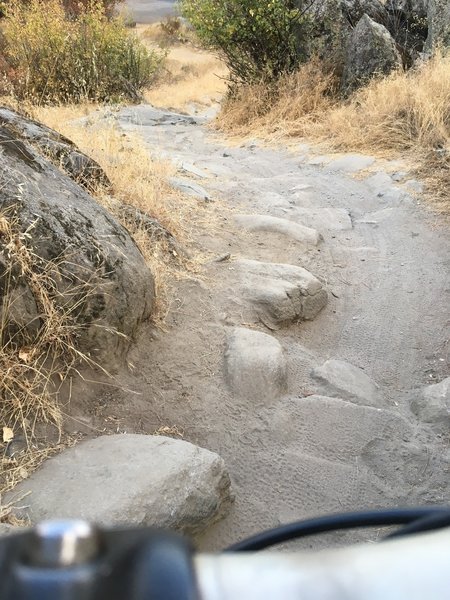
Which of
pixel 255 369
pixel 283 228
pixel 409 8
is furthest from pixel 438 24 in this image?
pixel 255 369

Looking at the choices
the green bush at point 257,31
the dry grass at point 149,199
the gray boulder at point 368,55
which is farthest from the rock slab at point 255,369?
the green bush at point 257,31

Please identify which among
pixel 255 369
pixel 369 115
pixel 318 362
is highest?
pixel 369 115

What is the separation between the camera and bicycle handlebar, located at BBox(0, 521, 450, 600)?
36cm

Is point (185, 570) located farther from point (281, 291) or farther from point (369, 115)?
point (369, 115)

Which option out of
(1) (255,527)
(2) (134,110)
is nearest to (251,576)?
(1) (255,527)

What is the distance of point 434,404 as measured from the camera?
2830mm

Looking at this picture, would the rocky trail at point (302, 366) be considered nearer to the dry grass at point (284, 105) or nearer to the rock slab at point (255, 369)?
the rock slab at point (255, 369)

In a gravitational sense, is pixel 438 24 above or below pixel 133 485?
above

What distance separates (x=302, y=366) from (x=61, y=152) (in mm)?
2166

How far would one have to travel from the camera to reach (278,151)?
301 inches

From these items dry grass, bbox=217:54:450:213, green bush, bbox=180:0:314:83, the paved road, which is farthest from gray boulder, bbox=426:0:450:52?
the paved road

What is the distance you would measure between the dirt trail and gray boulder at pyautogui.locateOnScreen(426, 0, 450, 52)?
13.1 feet

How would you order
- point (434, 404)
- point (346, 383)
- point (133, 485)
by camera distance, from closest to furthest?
point (133, 485), point (434, 404), point (346, 383)

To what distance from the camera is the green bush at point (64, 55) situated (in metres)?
11.0
